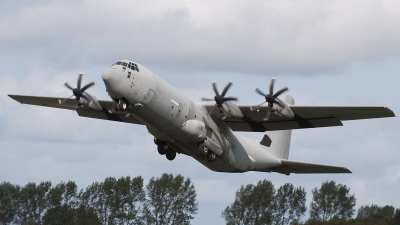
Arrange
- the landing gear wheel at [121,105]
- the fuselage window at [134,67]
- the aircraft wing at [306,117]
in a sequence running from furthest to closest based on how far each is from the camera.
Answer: the aircraft wing at [306,117] < the fuselage window at [134,67] < the landing gear wheel at [121,105]

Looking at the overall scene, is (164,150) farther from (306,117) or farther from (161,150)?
(306,117)

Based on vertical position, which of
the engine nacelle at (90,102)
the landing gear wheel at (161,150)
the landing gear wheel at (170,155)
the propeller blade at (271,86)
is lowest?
the landing gear wheel at (170,155)

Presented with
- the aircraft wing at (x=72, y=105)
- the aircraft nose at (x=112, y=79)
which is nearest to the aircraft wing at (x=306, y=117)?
the aircraft wing at (x=72, y=105)

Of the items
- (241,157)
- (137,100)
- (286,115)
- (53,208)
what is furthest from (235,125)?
(53,208)

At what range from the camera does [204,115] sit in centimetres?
3941

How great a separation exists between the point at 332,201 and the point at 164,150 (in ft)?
104

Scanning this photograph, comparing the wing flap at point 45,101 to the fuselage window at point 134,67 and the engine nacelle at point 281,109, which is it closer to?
the fuselage window at point 134,67

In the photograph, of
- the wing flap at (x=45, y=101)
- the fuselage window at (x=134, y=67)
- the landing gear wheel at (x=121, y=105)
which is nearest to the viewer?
the landing gear wheel at (x=121, y=105)

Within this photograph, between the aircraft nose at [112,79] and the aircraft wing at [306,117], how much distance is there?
6367mm

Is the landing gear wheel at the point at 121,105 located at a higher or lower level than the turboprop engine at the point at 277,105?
lower

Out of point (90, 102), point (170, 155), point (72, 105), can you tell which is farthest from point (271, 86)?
point (72, 105)

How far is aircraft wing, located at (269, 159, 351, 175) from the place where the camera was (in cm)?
4269

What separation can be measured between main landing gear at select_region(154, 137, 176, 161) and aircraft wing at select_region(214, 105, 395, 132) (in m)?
3.11

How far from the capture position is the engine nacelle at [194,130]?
37.7 metres
